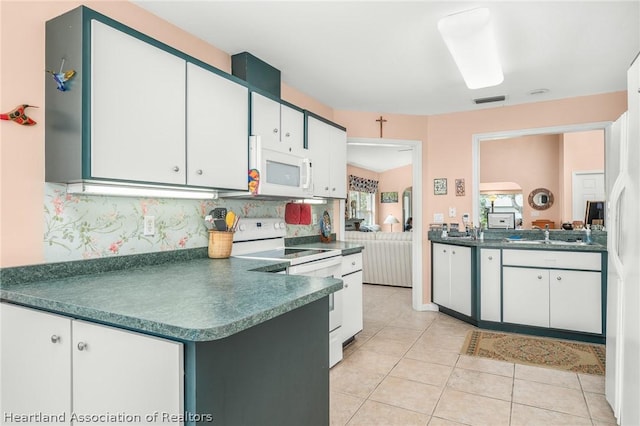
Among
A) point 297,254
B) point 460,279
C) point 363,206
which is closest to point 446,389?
point 297,254

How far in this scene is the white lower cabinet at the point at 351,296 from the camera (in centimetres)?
319

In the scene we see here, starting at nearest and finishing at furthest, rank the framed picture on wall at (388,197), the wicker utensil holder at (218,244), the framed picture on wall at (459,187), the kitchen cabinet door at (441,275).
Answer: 1. the wicker utensil holder at (218,244)
2. the kitchen cabinet door at (441,275)
3. the framed picture on wall at (459,187)
4. the framed picture on wall at (388,197)

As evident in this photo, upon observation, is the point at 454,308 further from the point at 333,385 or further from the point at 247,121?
the point at 247,121

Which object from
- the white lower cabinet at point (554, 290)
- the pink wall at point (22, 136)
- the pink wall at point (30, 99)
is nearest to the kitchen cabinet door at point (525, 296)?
the white lower cabinet at point (554, 290)

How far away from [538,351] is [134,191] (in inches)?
132

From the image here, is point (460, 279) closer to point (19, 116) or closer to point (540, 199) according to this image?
point (19, 116)

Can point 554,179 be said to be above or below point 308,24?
below

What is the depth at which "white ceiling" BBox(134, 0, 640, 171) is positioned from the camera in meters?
2.18

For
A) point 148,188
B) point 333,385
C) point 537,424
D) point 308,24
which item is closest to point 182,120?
point 148,188

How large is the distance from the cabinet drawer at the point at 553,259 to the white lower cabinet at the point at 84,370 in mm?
3483

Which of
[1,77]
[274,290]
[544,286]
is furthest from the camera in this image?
[544,286]

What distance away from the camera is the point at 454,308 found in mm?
4109

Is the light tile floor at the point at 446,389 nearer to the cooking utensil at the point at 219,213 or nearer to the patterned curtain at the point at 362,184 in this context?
the cooking utensil at the point at 219,213

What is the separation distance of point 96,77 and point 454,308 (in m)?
3.89
